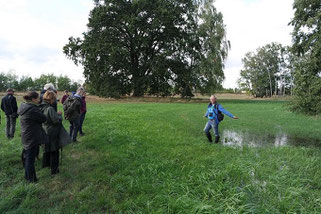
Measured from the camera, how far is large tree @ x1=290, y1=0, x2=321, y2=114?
7.23 metres

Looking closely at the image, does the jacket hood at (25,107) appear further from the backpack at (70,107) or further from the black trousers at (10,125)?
the black trousers at (10,125)

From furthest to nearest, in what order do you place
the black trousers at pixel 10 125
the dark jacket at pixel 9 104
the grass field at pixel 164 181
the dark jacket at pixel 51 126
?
the black trousers at pixel 10 125, the dark jacket at pixel 9 104, the dark jacket at pixel 51 126, the grass field at pixel 164 181

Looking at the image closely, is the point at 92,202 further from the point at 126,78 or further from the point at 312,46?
the point at 126,78

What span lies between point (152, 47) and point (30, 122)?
33.8m

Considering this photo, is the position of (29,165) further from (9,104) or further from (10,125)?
(10,125)

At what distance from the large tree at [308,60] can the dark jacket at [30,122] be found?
8866 millimetres

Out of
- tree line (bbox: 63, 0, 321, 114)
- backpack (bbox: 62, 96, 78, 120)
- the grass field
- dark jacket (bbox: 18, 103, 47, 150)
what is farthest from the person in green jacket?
tree line (bbox: 63, 0, 321, 114)

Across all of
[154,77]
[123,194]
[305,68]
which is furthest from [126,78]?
[123,194]

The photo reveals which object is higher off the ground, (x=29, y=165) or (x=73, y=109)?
(x=73, y=109)

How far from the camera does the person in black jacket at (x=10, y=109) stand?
7320 millimetres

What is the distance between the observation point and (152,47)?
3606cm

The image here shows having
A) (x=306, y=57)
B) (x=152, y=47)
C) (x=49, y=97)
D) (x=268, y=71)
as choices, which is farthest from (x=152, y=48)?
(x=268, y=71)

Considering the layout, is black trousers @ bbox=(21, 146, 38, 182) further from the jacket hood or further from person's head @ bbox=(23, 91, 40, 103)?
person's head @ bbox=(23, 91, 40, 103)

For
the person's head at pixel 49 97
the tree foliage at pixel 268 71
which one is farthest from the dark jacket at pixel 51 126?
the tree foliage at pixel 268 71
